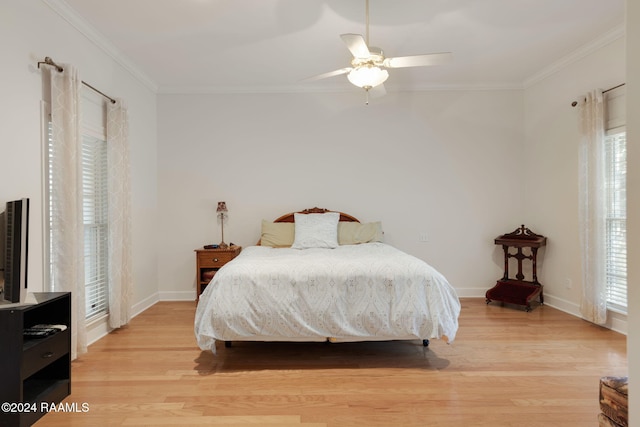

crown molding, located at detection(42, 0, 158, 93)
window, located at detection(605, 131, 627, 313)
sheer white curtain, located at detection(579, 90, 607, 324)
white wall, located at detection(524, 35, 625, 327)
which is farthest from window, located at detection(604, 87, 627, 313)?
crown molding, located at detection(42, 0, 158, 93)

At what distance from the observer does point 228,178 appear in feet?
15.7

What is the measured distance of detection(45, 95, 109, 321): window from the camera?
3248mm

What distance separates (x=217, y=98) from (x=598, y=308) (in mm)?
4969

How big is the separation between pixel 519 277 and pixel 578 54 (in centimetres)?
262

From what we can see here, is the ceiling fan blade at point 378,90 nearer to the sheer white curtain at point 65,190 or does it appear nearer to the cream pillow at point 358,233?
the cream pillow at point 358,233

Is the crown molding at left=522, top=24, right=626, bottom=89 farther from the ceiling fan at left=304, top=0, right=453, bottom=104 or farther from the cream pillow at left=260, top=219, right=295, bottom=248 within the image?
the cream pillow at left=260, top=219, right=295, bottom=248

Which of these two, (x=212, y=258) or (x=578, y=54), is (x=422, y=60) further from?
(x=212, y=258)

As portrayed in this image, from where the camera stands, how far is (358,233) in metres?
4.39

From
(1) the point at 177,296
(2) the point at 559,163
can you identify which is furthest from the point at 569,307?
(1) the point at 177,296

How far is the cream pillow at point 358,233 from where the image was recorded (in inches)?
171

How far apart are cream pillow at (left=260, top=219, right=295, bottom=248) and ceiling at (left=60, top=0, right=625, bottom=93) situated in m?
1.85

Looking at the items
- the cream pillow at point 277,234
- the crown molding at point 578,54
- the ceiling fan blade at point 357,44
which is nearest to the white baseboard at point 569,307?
the cream pillow at point 277,234

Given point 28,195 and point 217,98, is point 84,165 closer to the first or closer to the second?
point 28,195

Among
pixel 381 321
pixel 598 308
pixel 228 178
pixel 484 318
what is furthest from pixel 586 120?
pixel 228 178
